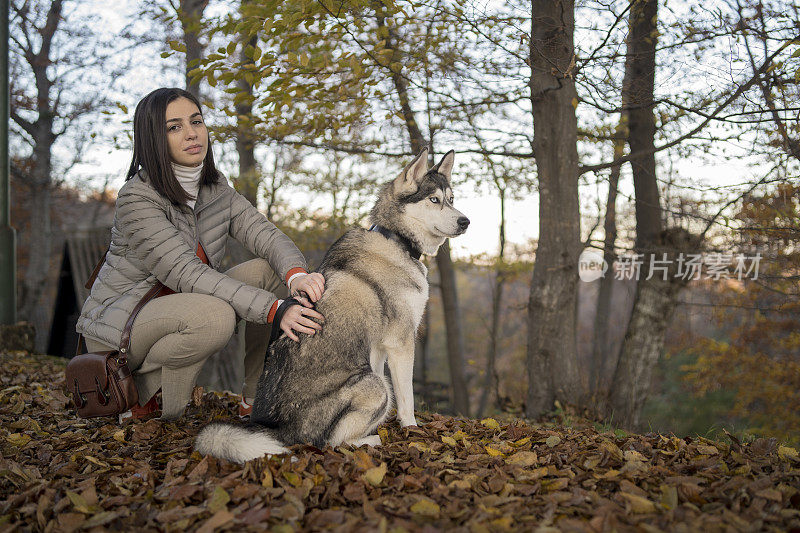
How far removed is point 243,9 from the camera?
4.97 metres

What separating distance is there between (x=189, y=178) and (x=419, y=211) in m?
1.58

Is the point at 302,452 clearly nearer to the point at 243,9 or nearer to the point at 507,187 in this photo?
the point at 243,9

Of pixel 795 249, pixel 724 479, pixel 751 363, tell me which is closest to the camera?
pixel 724 479

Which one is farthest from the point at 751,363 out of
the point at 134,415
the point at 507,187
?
the point at 134,415

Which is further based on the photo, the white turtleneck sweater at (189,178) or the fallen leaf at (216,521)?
the white turtleneck sweater at (189,178)

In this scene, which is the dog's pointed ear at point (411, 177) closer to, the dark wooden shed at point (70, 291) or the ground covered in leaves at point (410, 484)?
the ground covered in leaves at point (410, 484)

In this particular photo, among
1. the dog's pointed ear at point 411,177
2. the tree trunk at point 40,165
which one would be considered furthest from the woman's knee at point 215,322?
the tree trunk at point 40,165

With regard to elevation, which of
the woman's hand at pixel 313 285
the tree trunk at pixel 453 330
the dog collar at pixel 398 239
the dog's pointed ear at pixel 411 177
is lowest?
the tree trunk at pixel 453 330

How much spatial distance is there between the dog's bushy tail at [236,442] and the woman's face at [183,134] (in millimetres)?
1778

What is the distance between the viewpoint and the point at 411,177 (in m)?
3.90

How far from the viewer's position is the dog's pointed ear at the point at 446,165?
4.07 meters

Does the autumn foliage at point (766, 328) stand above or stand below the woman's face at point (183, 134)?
below

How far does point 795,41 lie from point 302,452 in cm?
462

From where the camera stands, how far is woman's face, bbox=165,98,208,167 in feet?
11.9
